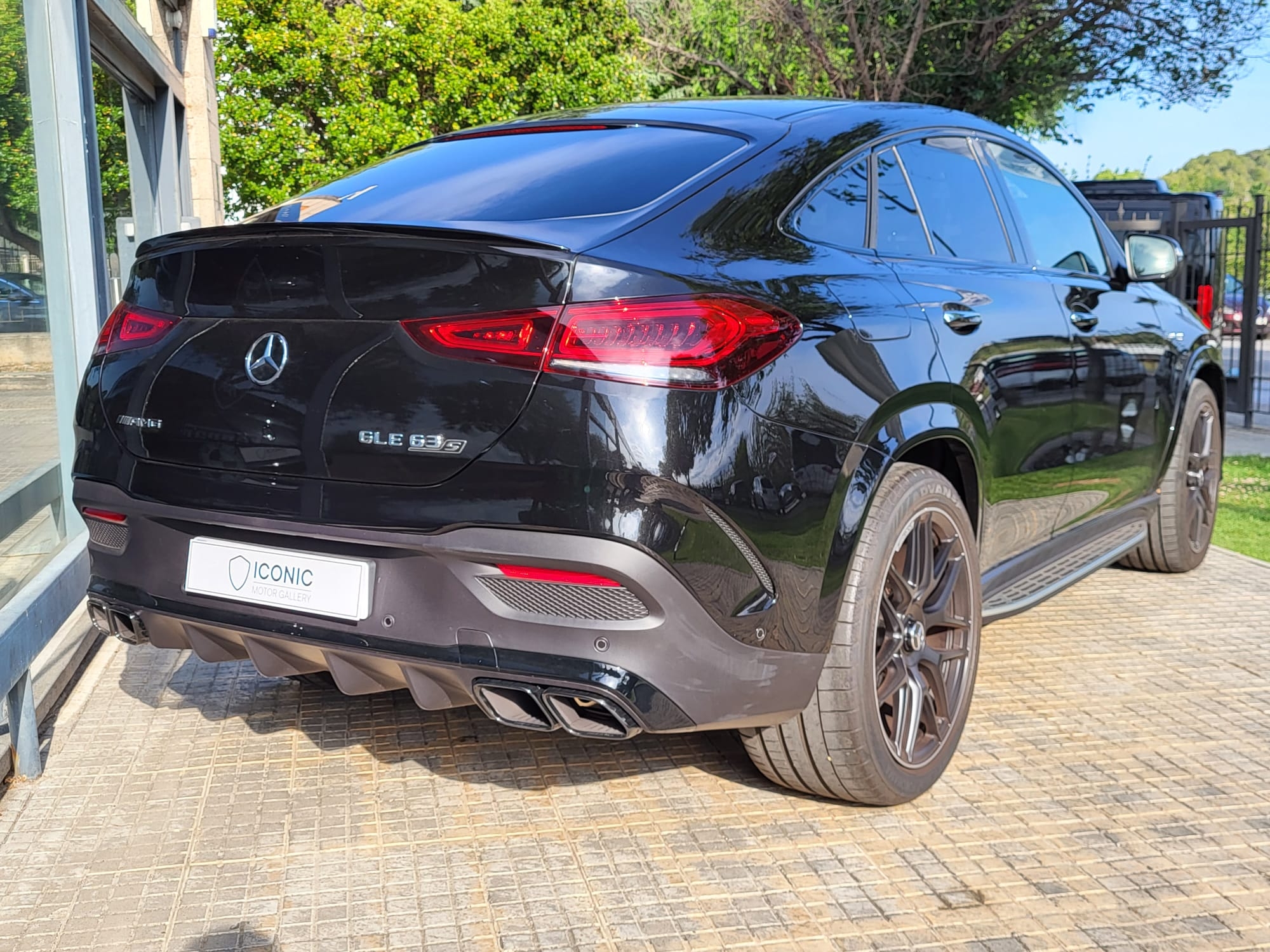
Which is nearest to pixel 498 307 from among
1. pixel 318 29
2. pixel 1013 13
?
pixel 318 29

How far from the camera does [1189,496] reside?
5.53m

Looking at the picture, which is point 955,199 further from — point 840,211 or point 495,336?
point 495,336

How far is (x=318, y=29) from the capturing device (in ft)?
54.2

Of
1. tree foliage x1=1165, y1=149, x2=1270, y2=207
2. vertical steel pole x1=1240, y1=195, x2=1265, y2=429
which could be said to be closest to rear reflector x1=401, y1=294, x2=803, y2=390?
vertical steel pole x1=1240, y1=195, x2=1265, y2=429

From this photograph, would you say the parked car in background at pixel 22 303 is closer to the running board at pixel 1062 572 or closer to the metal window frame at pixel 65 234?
the metal window frame at pixel 65 234

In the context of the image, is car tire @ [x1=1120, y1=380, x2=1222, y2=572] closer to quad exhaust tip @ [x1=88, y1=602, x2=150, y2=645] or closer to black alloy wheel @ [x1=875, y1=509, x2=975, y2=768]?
black alloy wheel @ [x1=875, y1=509, x2=975, y2=768]

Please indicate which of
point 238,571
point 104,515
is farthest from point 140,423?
point 238,571

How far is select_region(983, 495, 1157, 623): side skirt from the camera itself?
12.2ft

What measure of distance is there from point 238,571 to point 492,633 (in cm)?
64

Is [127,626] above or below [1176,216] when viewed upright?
below

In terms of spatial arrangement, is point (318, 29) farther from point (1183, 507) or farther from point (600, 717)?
point (600, 717)

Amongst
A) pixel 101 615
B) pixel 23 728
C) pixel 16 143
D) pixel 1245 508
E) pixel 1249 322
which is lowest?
pixel 1245 508

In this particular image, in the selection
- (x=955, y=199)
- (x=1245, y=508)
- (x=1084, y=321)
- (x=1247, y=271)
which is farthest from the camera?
(x=1247, y=271)

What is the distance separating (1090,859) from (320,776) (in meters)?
1.89
